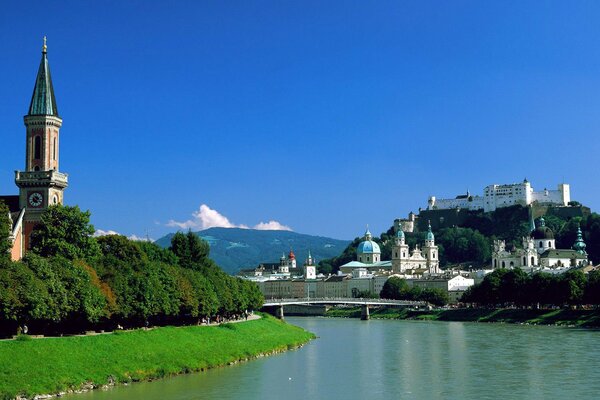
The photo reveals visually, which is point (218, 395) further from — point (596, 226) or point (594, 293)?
point (596, 226)

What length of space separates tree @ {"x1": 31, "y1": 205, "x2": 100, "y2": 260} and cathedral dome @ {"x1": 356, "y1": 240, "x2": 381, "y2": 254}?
434 ft

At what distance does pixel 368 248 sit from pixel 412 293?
54365 mm

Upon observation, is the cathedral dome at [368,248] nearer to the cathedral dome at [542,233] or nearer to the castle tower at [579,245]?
the cathedral dome at [542,233]

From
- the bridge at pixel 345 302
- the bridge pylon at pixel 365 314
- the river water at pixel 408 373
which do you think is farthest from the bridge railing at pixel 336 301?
the river water at pixel 408 373

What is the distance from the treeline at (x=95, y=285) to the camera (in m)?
36.8

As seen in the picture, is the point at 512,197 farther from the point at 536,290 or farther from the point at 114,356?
the point at 114,356

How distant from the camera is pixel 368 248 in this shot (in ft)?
587

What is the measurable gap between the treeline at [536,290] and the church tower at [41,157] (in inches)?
1877

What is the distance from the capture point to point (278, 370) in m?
42.9

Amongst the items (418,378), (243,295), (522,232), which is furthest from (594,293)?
(522,232)

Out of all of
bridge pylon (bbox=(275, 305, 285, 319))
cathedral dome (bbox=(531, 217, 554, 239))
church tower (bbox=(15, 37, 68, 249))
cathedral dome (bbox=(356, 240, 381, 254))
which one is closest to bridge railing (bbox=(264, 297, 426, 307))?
bridge pylon (bbox=(275, 305, 285, 319))

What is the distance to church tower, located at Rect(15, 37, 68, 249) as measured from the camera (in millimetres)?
52781

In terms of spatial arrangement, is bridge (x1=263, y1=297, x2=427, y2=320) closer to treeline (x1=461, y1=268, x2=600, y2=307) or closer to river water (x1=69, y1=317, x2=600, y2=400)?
treeline (x1=461, y1=268, x2=600, y2=307)

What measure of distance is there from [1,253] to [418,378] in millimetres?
18415
